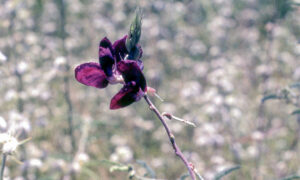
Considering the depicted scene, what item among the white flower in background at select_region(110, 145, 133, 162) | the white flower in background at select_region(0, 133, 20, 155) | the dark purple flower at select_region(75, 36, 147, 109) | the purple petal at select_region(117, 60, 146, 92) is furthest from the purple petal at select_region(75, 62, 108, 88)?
the white flower in background at select_region(110, 145, 133, 162)

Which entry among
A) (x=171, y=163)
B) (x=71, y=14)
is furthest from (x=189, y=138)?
(x=71, y=14)

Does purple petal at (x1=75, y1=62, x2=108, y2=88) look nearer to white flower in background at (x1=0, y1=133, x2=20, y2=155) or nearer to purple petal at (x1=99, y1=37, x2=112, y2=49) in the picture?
purple petal at (x1=99, y1=37, x2=112, y2=49)

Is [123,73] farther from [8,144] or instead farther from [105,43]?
[8,144]

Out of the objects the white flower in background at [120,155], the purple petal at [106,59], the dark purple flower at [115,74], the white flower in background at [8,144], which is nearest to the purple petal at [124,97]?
the dark purple flower at [115,74]

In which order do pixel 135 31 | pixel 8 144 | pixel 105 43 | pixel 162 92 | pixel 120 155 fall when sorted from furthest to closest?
1. pixel 162 92
2. pixel 120 155
3. pixel 8 144
4. pixel 105 43
5. pixel 135 31

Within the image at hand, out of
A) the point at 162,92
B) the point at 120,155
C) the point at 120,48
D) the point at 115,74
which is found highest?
the point at 162,92

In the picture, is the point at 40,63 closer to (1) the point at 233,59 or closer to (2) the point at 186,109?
(2) the point at 186,109

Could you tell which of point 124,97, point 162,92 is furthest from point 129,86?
point 162,92

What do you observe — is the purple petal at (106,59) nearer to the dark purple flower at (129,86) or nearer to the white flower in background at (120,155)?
the dark purple flower at (129,86)
